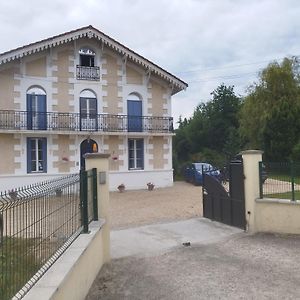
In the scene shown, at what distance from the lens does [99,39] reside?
74.3 ft

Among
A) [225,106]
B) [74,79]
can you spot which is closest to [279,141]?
[225,106]

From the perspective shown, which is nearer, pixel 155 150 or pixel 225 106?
pixel 155 150

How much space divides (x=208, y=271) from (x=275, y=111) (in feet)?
87.0

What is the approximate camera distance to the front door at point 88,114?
892 inches

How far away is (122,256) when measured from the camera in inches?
343

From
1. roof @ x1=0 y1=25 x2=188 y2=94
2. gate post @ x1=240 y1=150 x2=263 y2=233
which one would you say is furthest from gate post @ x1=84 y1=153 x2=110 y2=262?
roof @ x1=0 y1=25 x2=188 y2=94

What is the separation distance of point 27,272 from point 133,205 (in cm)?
1296

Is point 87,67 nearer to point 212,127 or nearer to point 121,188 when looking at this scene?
point 121,188

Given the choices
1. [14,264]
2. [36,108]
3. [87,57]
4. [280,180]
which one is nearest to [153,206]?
[280,180]

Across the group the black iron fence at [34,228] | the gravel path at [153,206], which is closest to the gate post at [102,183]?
the black iron fence at [34,228]

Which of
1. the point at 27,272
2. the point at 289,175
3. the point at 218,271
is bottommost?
the point at 218,271

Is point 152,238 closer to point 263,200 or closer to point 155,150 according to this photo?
point 263,200

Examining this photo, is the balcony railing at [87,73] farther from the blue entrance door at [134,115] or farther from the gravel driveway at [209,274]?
the gravel driveway at [209,274]

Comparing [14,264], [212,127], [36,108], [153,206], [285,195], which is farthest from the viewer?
[212,127]
